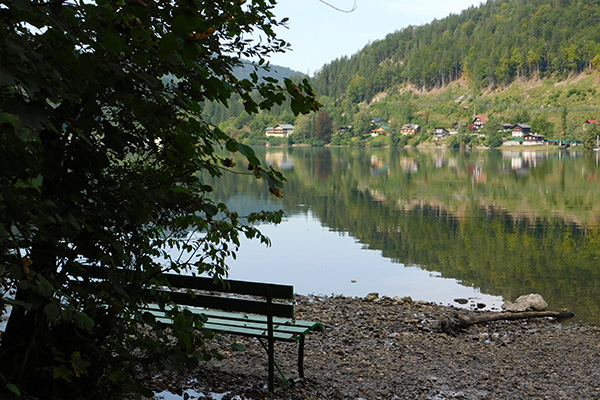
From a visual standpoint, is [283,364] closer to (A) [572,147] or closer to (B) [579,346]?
(B) [579,346]

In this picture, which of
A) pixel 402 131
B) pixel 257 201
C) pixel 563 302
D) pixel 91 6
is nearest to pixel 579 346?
pixel 563 302

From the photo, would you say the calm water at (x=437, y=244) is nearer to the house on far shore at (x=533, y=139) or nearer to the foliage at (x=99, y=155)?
the foliage at (x=99, y=155)

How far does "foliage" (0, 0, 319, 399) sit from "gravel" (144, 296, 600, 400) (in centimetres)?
233

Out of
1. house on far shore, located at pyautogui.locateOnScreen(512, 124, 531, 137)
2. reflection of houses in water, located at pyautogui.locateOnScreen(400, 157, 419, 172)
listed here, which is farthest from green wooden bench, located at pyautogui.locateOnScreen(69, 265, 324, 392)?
house on far shore, located at pyautogui.locateOnScreen(512, 124, 531, 137)

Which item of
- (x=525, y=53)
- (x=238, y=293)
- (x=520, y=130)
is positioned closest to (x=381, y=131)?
(x=520, y=130)

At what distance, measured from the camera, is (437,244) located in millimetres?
20062

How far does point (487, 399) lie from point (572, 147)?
129771 mm

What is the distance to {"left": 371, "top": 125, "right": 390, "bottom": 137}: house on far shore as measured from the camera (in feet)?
513

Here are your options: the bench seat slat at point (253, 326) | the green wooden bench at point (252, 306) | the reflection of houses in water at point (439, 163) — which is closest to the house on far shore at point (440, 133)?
the reflection of houses in water at point (439, 163)

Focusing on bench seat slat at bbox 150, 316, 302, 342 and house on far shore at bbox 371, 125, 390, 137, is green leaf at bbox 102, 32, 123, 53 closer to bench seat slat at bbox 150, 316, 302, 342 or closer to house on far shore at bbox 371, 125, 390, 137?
bench seat slat at bbox 150, 316, 302, 342

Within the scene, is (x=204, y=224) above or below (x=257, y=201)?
above

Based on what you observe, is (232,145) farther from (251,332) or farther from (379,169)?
(379,169)

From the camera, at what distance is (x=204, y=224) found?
3307 millimetres

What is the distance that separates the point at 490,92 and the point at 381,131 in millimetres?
39024
